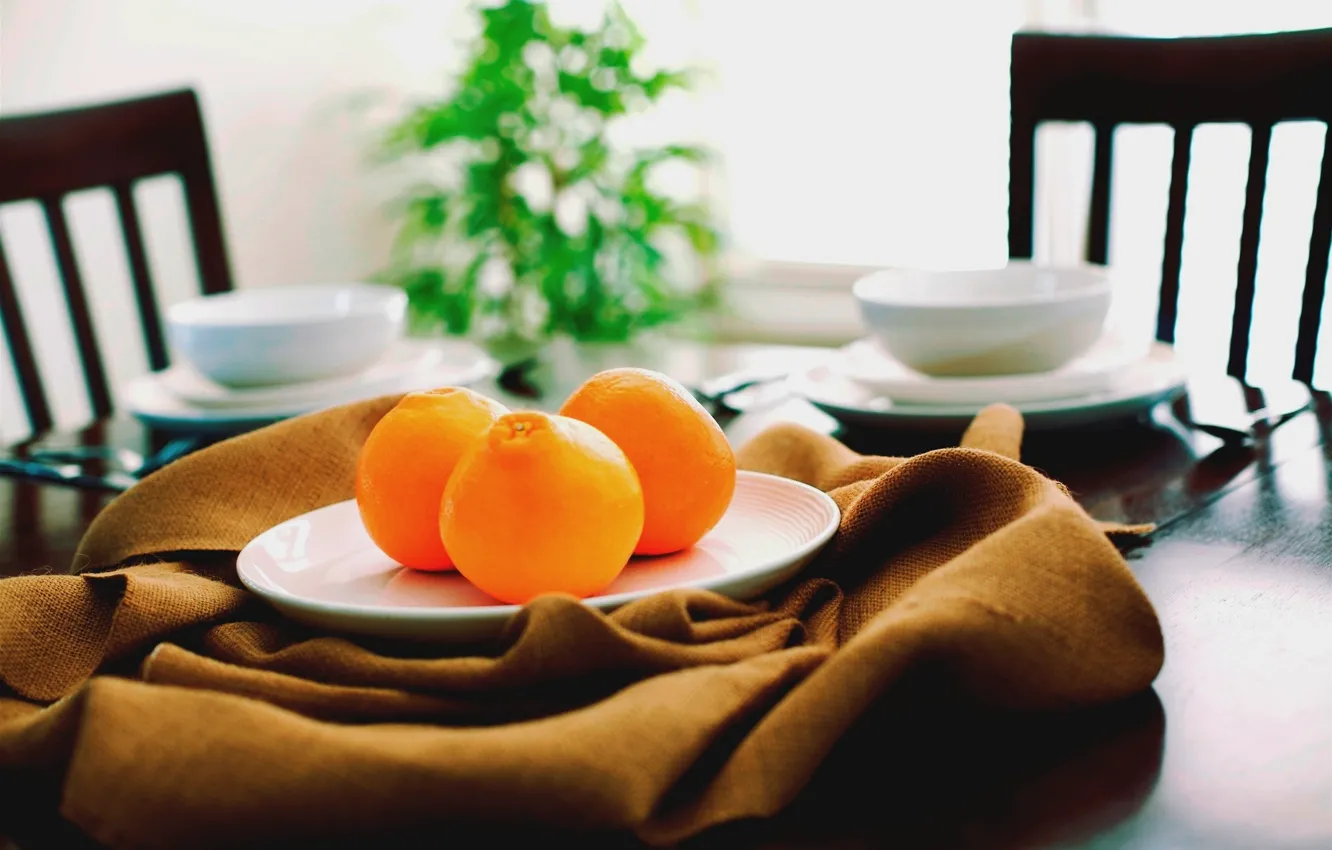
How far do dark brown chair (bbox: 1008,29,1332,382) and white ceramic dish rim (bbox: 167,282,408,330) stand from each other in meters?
0.71

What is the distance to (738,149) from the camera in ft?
11.9

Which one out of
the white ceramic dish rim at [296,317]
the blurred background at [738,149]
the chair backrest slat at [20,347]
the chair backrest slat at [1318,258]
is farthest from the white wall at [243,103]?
the chair backrest slat at [1318,258]

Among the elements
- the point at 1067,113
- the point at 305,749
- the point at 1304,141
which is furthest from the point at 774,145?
the point at 305,749

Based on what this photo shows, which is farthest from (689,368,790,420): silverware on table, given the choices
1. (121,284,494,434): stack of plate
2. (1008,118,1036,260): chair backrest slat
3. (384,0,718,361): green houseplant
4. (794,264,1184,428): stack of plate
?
(384,0,718,361): green houseplant

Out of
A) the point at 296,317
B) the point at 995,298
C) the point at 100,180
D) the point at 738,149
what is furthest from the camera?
the point at 738,149

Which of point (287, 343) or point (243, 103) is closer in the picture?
point (287, 343)

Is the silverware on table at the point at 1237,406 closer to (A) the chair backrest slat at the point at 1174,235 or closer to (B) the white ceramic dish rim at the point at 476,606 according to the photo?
(A) the chair backrest slat at the point at 1174,235

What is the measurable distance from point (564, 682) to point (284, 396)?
682 mm

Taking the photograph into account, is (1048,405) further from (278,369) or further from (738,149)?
(738,149)

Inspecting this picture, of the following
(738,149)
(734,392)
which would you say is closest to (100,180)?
(734,392)

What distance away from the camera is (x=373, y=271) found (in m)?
3.35

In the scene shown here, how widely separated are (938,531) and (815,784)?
0.58 ft

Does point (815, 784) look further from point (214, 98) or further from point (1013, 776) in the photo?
point (214, 98)

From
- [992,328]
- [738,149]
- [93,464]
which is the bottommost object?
[738,149]
